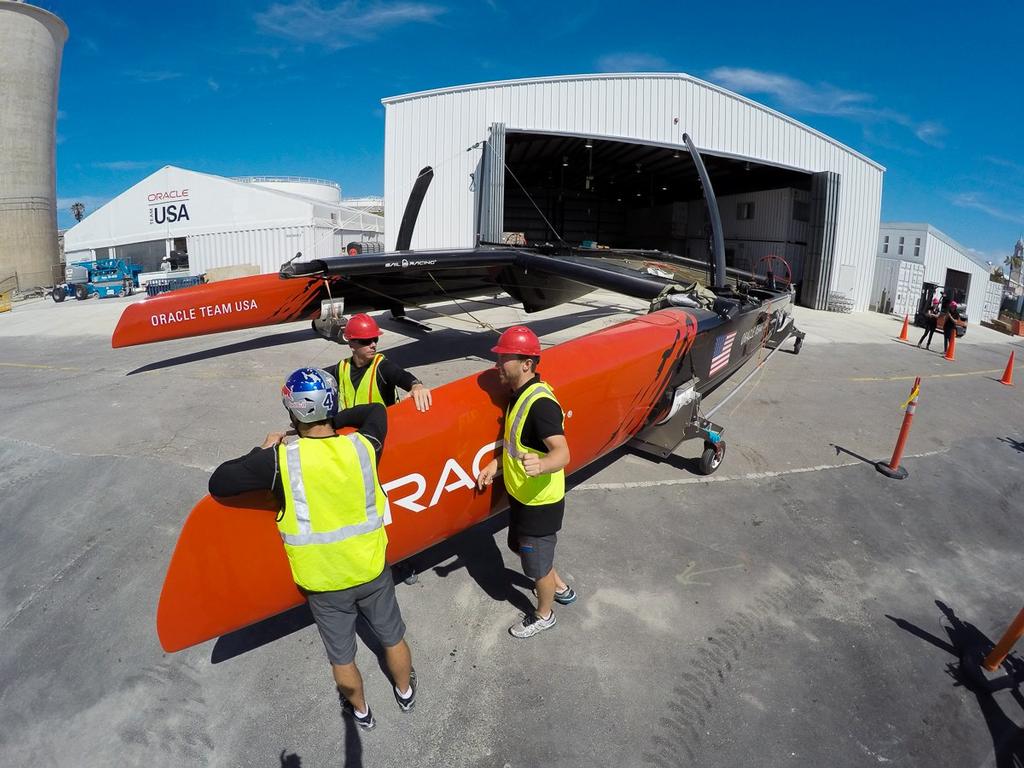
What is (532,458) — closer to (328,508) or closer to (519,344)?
(519,344)

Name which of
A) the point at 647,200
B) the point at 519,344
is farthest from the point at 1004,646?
the point at 647,200

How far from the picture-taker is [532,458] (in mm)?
2615

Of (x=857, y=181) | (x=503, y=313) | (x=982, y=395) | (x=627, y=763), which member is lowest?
(x=627, y=763)

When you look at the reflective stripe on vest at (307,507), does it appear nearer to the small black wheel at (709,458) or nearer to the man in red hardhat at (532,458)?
the man in red hardhat at (532,458)

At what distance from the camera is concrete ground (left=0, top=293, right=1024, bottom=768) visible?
2.51 meters

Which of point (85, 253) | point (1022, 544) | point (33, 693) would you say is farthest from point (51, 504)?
point (85, 253)

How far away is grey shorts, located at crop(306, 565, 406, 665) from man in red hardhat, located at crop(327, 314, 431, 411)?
1470 mm

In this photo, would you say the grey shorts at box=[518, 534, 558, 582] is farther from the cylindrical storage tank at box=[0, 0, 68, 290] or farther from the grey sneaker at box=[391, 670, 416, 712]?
the cylindrical storage tank at box=[0, 0, 68, 290]

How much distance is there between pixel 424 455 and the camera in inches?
121

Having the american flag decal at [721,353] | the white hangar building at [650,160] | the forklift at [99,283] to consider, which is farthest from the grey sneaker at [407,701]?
the forklift at [99,283]

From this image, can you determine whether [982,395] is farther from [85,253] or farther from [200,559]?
[85,253]

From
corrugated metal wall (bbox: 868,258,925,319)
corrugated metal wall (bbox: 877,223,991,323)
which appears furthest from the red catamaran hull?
corrugated metal wall (bbox: 877,223,991,323)

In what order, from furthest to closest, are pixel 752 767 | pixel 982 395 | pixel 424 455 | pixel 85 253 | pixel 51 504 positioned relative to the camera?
pixel 85 253, pixel 982 395, pixel 51 504, pixel 424 455, pixel 752 767

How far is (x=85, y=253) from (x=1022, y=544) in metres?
38.5
